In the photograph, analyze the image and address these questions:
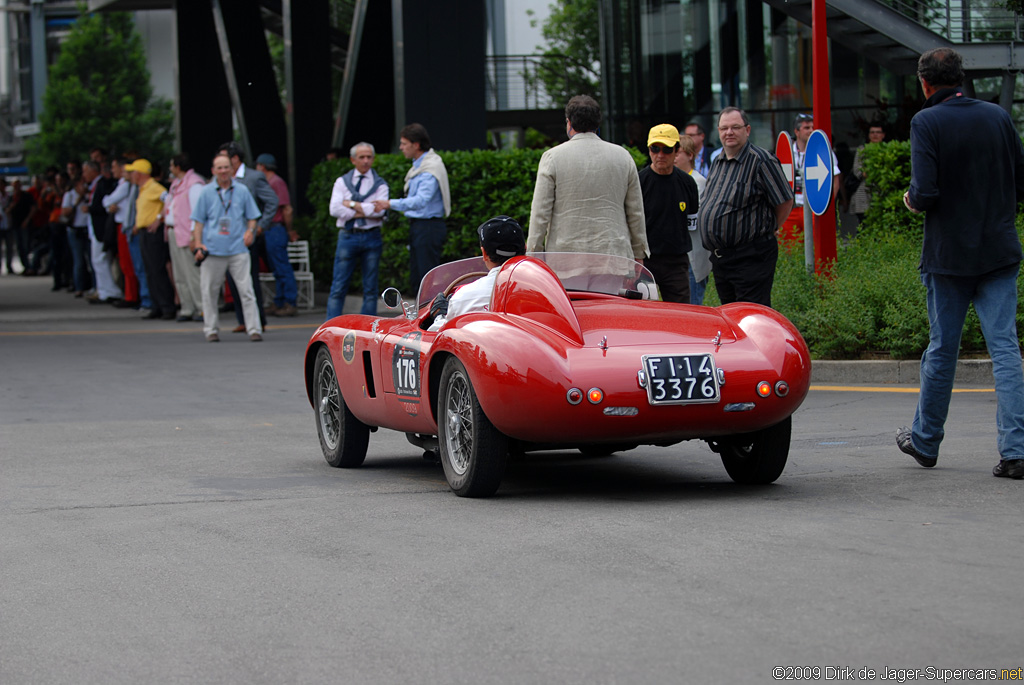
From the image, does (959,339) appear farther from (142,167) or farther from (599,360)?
(142,167)

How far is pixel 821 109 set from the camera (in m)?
12.9

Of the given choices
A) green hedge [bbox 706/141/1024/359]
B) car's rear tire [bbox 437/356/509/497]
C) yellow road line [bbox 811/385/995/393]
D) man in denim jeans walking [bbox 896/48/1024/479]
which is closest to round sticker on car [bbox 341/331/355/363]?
car's rear tire [bbox 437/356/509/497]

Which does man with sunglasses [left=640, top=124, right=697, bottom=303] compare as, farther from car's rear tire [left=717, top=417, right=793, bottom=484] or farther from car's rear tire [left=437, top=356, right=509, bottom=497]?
car's rear tire [left=437, top=356, right=509, bottom=497]

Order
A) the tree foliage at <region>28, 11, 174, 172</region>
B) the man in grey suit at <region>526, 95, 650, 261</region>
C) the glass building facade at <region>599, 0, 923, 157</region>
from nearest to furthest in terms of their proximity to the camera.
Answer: the man in grey suit at <region>526, 95, 650, 261</region> < the glass building facade at <region>599, 0, 923, 157</region> < the tree foliage at <region>28, 11, 174, 172</region>

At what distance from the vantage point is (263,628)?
4.52m

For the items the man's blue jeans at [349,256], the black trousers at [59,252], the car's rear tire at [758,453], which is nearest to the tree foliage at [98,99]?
the black trousers at [59,252]

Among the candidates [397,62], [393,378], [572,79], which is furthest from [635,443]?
[572,79]

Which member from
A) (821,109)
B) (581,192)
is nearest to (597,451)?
(581,192)

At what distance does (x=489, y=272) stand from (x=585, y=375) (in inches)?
54.5

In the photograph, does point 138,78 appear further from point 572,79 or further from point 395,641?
point 395,641

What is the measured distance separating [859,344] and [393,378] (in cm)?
513

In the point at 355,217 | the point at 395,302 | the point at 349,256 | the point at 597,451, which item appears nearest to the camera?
the point at 395,302

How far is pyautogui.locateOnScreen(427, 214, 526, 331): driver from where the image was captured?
7305 millimetres

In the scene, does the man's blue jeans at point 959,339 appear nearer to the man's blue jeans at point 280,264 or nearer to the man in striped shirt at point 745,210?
the man in striped shirt at point 745,210
